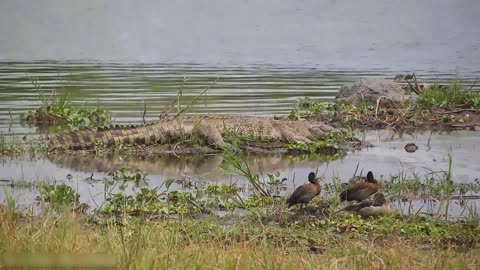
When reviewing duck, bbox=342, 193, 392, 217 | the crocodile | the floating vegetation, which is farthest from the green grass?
duck, bbox=342, 193, 392, 217

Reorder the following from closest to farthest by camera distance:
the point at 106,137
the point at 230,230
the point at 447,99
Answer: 1. the point at 230,230
2. the point at 106,137
3. the point at 447,99

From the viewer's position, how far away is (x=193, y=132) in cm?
1173

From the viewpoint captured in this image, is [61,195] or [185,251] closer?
[185,251]

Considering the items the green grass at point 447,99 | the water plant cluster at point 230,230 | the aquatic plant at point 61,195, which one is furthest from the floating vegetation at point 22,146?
the green grass at point 447,99

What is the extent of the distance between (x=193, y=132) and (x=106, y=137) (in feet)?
3.03

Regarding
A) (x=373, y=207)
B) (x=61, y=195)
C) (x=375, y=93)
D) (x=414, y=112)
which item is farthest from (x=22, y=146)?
(x=375, y=93)

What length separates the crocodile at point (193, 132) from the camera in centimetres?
1128

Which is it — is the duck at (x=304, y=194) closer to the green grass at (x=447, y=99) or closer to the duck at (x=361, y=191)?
the duck at (x=361, y=191)

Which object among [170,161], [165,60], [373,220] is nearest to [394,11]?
[165,60]

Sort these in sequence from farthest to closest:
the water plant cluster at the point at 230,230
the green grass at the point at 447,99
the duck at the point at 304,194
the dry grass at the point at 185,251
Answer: the green grass at the point at 447,99 < the duck at the point at 304,194 < the water plant cluster at the point at 230,230 < the dry grass at the point at 185,251

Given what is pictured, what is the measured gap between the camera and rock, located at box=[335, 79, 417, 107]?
14.3 m

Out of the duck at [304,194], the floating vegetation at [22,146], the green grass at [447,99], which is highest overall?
the green grass at [447,99]

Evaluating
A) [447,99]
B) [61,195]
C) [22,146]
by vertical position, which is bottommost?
[61,195]

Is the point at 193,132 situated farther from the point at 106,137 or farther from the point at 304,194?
the point at 304,194
